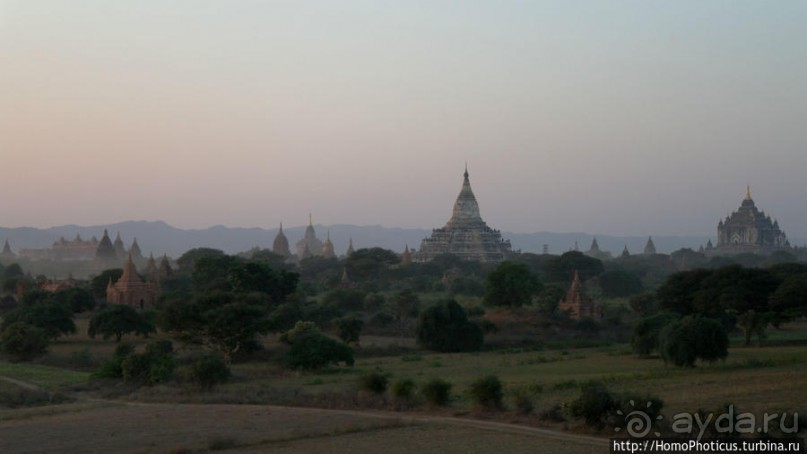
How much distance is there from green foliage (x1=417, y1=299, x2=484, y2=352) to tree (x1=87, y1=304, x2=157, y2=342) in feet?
42.1

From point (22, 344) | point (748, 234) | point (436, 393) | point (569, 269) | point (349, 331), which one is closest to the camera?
point (436, 393)

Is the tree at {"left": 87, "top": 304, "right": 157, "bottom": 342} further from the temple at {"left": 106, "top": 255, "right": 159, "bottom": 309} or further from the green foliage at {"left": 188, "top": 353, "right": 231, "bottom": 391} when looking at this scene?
the green foliage at {"left": 188, "top": 353, "right": 231, "bottom": 391}

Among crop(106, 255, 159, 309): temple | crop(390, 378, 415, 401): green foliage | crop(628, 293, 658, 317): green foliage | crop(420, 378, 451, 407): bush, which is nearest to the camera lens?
crop(420, 378, 451, 407): bush

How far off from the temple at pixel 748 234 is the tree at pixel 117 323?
117018 mm

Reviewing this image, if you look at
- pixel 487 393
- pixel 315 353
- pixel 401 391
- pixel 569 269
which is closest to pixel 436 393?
pixel 401 391

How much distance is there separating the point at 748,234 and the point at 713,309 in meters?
115

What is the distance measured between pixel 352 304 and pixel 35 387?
34673 mm

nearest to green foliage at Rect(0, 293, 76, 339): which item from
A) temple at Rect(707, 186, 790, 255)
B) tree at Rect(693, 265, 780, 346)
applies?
tree at Rect(693, 265, 780, 346)

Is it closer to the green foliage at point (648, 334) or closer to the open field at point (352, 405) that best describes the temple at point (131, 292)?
the open field at point (352, 405)

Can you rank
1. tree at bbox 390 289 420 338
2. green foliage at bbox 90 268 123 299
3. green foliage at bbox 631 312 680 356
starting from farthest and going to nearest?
green foliage at bbox 90 268 123 299
tree at bbox 390 289 420 338
green foliage at bbox 631 312 680 356

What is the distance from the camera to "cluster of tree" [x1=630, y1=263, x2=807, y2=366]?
33.5 metres

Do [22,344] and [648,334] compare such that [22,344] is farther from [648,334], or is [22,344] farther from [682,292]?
[682,292]

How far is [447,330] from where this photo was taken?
146 ft

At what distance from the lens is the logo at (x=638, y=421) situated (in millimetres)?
20266
